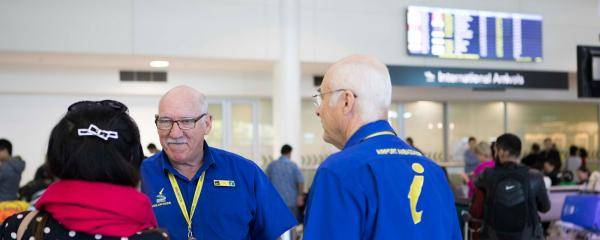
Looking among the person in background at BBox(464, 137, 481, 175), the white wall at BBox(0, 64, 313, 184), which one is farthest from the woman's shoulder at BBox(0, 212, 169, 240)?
the person in background at BBox(464, 137, 481, 175)

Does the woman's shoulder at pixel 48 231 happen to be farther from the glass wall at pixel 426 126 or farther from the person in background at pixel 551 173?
the glass wall at pixel 426 126

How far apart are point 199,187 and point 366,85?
3.68 ft

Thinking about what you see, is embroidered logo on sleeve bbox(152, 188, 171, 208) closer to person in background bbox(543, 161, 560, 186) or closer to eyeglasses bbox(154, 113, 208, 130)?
eyeglasses bbox(154, 113, 208, 130)

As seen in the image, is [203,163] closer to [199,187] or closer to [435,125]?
[199,187]

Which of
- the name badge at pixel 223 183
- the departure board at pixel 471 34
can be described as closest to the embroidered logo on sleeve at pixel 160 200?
the name badge at pixel 223 183

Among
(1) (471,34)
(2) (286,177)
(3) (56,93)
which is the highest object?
(1) (471,34)

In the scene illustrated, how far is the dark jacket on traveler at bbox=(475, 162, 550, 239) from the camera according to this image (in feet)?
17.8

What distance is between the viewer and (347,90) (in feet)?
Result: 6.91

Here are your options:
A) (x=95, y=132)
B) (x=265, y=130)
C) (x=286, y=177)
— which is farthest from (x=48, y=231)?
(x=265, y=130)

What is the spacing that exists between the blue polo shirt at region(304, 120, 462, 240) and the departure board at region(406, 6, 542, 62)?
9703 mm

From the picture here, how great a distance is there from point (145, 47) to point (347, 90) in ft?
28.5

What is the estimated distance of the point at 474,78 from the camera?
38.6 feet

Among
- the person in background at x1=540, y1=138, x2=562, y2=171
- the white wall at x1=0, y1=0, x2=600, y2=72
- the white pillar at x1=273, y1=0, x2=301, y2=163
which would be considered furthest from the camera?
the person in background at x1=540, y1=138, x2=562, y2=171

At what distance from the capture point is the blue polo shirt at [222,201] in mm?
2842
